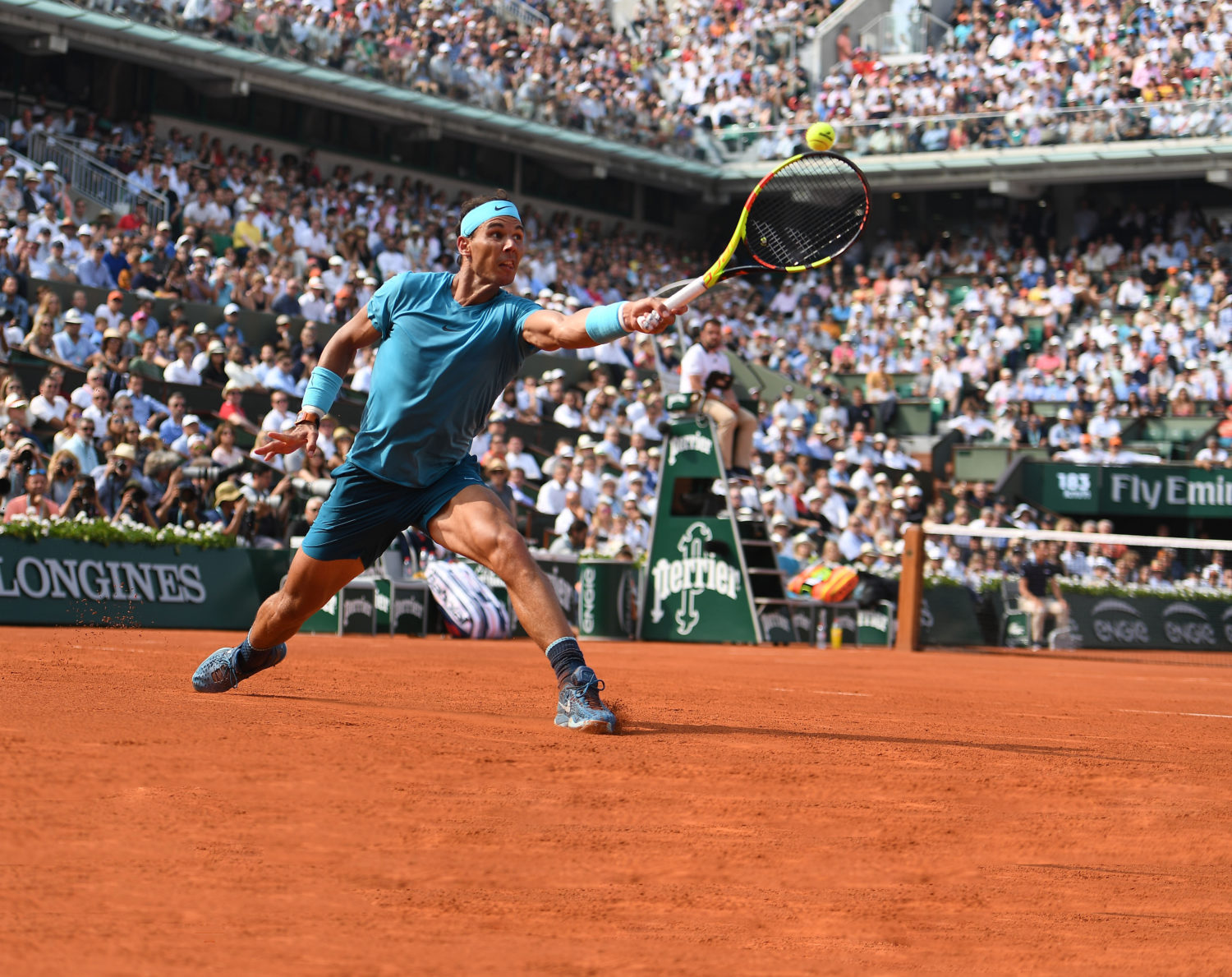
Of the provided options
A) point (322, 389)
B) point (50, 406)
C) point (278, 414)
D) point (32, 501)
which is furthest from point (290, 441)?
point (278, 414)

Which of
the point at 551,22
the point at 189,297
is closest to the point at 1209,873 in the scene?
the point at 189,297

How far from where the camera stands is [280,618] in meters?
6.54

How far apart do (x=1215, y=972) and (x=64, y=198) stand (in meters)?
20.0

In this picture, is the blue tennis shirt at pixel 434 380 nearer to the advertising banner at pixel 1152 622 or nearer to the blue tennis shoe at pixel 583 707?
the blue tennis shoe at pixel 583 707

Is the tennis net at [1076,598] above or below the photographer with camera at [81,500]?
below

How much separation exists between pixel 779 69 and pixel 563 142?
6.38 metres

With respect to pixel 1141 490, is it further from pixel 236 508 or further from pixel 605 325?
pixel 605 325

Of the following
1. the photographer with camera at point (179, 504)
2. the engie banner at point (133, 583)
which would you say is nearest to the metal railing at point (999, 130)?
the photographer with camera at point (179, 504)

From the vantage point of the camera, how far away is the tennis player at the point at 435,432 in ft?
20.3

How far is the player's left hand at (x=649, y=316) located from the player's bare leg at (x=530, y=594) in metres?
1.06

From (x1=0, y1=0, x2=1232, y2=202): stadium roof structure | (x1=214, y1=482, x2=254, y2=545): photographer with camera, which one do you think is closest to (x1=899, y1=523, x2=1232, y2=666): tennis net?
(x1=214, y1=482, x2=254, y2=545): photographer with camera

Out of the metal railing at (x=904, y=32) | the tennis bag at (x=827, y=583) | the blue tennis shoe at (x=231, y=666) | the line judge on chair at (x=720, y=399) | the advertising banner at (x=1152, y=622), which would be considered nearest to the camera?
the blue tennis shoe at (x=231, y=666)

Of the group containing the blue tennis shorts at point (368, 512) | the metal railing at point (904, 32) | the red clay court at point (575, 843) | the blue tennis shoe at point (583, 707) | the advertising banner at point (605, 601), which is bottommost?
the advertising banner at point (605, 601)

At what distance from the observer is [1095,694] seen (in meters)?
10.4
